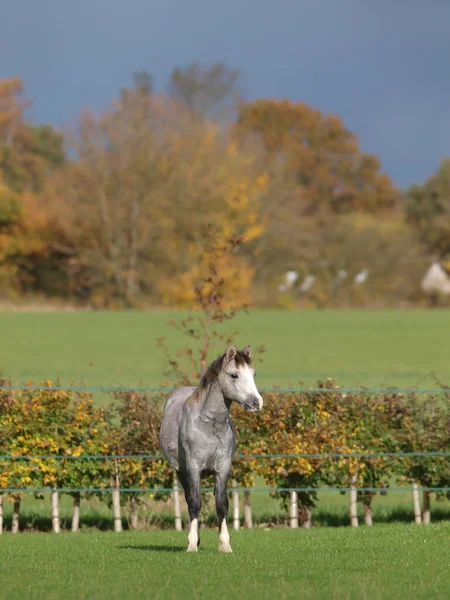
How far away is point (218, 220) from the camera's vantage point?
2514 inches

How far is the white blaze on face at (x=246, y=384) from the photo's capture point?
8690 mm

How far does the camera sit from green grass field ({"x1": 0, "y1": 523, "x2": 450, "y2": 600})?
7504 millimetres

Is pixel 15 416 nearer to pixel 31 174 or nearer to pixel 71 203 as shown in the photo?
pixel 71 203

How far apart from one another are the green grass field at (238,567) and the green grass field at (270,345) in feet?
62.1

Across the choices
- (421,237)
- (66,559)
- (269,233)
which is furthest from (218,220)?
(66,559)

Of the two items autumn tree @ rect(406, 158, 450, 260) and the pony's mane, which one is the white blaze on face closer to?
the pony's mane

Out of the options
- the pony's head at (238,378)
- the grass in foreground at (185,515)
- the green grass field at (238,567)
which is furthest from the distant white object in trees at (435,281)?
the pony's head at (238,378)

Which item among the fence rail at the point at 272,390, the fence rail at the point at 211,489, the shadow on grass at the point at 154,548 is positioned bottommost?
the shadow on grass at the point at 154,548

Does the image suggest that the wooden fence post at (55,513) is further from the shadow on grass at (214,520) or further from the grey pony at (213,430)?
the grey pony at (213,430)

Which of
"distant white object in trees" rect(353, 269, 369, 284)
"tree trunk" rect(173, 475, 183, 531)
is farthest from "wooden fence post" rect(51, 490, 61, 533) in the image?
Result: "distant white object in trees" rect(353, 269, 369, 284)

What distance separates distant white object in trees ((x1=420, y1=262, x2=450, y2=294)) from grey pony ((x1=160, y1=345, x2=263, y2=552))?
65.9m

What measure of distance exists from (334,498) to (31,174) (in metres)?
62.8

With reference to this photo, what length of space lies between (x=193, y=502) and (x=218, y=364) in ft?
3.62

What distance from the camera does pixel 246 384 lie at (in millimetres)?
8750
